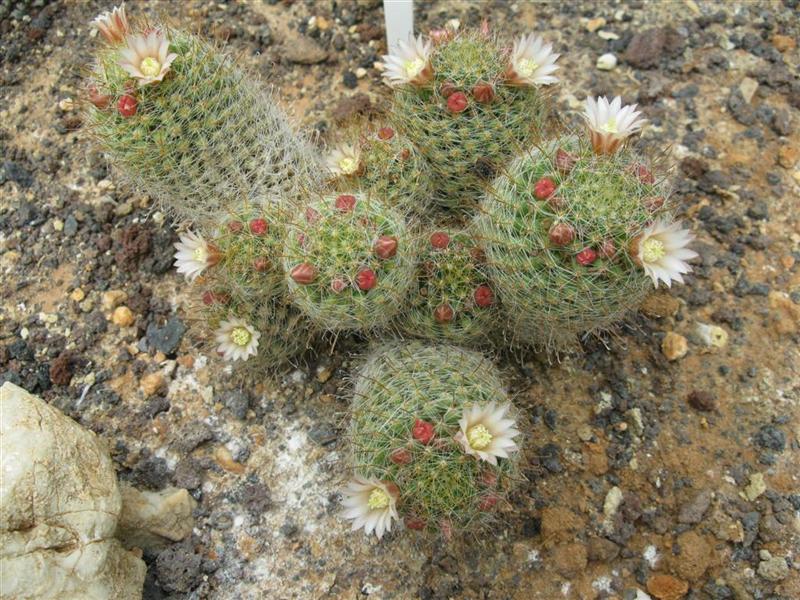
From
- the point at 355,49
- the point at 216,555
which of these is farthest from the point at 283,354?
the point at 355,49

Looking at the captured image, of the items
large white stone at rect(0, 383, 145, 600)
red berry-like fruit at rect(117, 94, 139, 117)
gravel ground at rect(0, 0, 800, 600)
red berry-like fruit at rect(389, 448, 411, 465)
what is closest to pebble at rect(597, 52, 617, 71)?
gravel ground at rect(0, 0, 800, 600)

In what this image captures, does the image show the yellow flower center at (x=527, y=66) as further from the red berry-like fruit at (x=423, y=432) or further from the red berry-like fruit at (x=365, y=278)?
the red berry-like fruit at (x=423, y=432)

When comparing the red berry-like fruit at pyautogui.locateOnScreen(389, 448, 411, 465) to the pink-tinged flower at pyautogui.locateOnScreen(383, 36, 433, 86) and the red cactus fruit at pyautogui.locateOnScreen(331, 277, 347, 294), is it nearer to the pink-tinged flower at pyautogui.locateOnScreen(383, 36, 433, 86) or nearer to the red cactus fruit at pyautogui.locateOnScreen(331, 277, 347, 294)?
the red cactus fruit at pyautogui.locateOnScreen(331, 277, 347, 294)

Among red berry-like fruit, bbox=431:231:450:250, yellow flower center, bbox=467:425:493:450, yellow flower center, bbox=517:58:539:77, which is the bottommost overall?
yellow flower center, bbox=467:425:493:450

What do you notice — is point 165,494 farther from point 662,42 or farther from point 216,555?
point 662,42

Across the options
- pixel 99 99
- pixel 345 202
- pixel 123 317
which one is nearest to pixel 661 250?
pixel 345 202
